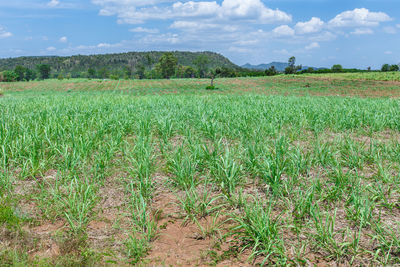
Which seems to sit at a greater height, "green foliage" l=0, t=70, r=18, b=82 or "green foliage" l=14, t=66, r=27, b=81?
"green foliage" l=14, t=66, r=27, b=81

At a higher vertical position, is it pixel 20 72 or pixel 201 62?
pixel 201 62

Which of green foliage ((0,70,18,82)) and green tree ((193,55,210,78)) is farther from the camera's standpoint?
green tree ((193,55,210,78))

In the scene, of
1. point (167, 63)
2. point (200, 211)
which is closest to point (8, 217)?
point (200, 211)

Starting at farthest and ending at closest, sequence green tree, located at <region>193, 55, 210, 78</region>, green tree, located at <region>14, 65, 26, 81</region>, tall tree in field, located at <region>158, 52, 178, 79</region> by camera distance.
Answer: green tree, located at <region>14, 65, 26, 81</region> → green tree, located at <region>193, 55, 210, 78</region> → tall tree in field, located at <region>158, 52, 178, 79</region>

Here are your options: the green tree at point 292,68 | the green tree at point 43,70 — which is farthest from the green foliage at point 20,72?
the green tree at point 292,68

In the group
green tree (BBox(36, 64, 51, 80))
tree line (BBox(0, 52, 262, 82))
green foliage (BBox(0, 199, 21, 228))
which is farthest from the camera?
green tree (BBox(36, 64, 51, 80))

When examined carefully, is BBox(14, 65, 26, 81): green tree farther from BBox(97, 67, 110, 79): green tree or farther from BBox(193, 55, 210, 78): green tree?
BBox(193, 55, 210, 78): green tree

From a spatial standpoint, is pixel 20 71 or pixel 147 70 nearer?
pixel 20 71

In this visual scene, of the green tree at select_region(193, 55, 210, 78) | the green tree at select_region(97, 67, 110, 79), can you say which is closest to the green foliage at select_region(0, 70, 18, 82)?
the green tree at select_region(97, 67, 110, 79)

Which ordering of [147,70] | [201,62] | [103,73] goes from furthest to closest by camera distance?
[147,70]
[103,73]
[201,62]

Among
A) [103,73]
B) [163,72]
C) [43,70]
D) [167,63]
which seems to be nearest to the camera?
[167,63]

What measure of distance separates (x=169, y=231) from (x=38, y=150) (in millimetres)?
3023

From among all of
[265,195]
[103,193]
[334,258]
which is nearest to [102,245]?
[103,193]

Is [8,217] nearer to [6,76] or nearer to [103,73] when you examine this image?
[6,76]
